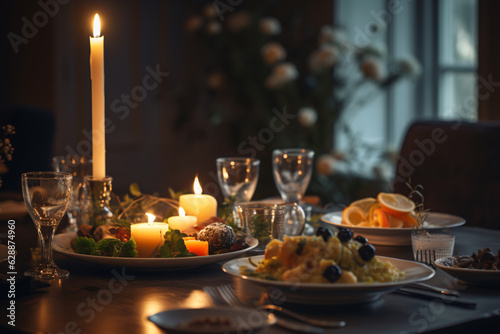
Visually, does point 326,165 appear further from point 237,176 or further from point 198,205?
point 198,205

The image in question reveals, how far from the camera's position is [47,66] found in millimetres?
4102

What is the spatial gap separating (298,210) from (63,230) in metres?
0.55

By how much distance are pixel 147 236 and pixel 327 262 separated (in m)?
0.35

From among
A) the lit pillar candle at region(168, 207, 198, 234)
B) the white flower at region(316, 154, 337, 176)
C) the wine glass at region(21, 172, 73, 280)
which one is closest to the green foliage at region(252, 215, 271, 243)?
the lit pillar candle at region(168, 207, 198, 234)

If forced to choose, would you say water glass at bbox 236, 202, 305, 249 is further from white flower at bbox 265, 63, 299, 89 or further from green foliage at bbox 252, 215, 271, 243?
white flower at bbox 265, 63, 299, 89

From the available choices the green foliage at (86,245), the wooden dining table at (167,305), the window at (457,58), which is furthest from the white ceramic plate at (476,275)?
the window at (457,58)

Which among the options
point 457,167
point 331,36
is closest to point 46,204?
point 457,167

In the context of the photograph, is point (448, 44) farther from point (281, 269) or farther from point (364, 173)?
point (281, 269)

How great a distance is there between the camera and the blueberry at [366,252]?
0.84m

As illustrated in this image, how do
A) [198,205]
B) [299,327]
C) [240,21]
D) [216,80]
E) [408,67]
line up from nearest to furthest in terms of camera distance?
[299,327], [198,205], [408,67], [240,21], [216,80]

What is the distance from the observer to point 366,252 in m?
0.84

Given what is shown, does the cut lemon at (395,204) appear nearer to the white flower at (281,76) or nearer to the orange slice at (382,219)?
the orange slice at (382,219)

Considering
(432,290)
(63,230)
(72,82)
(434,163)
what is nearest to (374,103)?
(72,82)

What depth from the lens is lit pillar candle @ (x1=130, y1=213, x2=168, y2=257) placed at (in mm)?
1052
